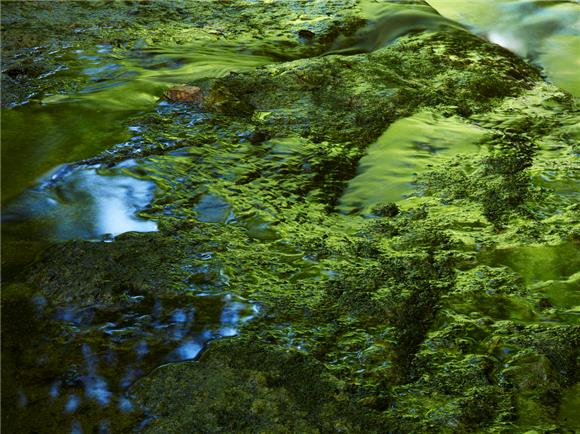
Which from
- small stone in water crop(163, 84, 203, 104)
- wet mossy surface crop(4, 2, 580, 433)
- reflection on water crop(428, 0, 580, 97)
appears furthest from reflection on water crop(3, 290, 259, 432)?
reflection on water crop(428, 0, 580, 97)

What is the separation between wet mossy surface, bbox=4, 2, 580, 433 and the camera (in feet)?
5.93

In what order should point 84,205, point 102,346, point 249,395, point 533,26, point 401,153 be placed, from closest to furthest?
point 249,395, point 102,346, point 84,205, point 401,153, point 533,26

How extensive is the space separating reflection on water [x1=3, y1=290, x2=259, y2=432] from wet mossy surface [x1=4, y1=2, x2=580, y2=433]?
0.18 ft

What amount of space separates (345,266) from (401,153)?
114cm

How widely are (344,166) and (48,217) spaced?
1473mm

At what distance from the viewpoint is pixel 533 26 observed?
18.1 feet

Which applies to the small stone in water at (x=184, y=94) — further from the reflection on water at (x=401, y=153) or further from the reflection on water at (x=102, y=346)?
the reflection on water at (x=102, y=346)

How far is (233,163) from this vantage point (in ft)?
10.5

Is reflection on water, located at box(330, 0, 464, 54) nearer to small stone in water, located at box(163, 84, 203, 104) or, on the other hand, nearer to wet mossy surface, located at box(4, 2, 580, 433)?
wet mossy surface, located at box(4, 2, 580, 433)

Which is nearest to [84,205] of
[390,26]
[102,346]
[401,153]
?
[102,346]

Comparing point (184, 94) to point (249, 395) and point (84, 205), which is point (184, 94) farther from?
point (249, 395)

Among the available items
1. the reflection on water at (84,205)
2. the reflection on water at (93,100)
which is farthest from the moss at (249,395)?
the reflection on water at (93,100)

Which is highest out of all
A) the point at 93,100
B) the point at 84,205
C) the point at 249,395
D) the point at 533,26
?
the point at 533,26

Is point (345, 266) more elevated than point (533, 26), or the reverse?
point (533, 26)
